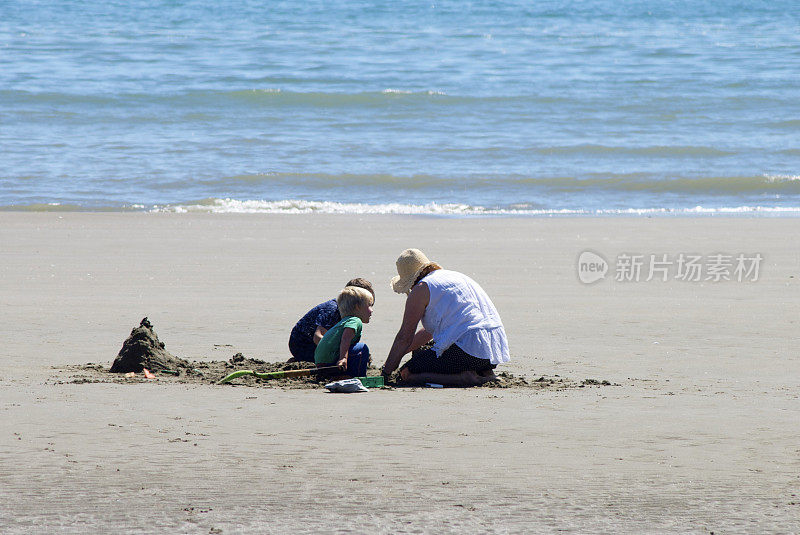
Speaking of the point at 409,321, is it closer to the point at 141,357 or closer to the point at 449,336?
the point at 449,336

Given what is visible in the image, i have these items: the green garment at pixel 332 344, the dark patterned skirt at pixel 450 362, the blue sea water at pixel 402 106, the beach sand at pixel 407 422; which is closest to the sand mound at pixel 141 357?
the beach sand at pixel 407 422

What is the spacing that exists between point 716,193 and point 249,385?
543 inches

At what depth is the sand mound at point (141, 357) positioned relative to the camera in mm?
5516

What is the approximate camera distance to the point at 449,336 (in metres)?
5.47

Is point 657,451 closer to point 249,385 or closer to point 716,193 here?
point 249,385

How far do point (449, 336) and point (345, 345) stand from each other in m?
0.57

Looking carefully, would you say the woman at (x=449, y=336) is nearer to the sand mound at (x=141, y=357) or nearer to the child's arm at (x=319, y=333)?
the child's arm at (x=319, y=333)

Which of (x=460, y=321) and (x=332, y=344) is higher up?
(x=460, y=321)

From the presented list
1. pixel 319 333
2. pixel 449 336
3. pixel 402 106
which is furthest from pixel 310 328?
pixel 402 106

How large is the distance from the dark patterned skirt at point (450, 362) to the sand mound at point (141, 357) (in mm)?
1390

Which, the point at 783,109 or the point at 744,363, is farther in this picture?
the point at 783,109

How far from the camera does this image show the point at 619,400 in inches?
196

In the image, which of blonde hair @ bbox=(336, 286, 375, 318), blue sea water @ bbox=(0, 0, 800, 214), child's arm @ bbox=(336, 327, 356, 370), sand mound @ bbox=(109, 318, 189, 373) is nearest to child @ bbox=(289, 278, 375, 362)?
blonde hair @ bbox=(336, 286, 375, 318)

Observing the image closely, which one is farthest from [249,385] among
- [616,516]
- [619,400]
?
[616,516]
